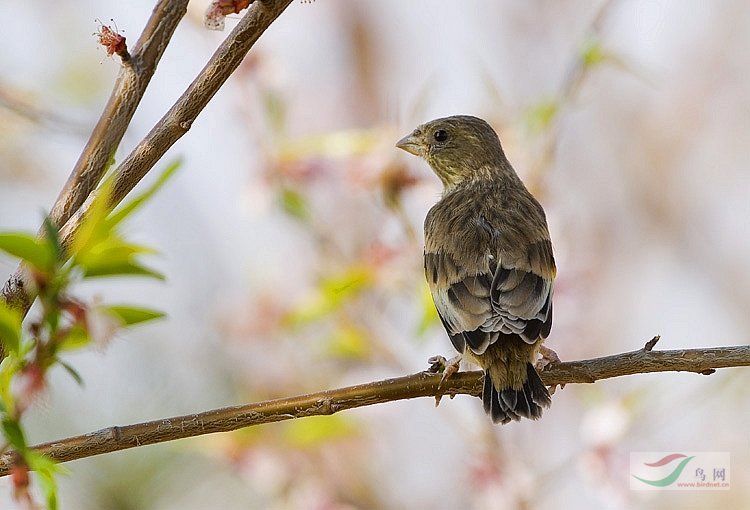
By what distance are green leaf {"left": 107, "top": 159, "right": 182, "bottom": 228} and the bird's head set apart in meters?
2.95

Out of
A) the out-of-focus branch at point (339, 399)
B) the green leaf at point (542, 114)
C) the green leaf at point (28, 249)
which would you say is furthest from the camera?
the green leaf at point (542, 114)

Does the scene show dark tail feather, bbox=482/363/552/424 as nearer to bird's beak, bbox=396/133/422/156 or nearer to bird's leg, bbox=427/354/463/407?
bird's leg, bbox=427/354/463/407

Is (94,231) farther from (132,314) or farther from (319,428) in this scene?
(319,428)

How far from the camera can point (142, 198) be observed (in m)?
1.28

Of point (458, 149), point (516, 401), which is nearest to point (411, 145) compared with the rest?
point (458, 149)

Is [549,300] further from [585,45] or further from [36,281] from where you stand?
[36,281]

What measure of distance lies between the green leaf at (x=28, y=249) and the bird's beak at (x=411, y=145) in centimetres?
287

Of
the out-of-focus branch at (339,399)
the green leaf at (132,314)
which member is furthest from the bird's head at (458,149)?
the green leaf at (132,314)

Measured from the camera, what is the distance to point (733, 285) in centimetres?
712

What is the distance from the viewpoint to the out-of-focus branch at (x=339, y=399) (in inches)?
73.9

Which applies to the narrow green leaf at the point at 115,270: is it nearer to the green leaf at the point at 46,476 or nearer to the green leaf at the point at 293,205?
the green leaf at the point at 46,476

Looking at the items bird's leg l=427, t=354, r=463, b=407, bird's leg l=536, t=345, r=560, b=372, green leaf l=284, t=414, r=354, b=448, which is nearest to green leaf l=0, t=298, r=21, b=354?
bird's leg l=427, t=354, r=463, b=407

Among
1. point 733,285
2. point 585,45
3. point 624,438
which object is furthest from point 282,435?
point 733,285

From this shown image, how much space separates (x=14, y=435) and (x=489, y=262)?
2185 millimetres
